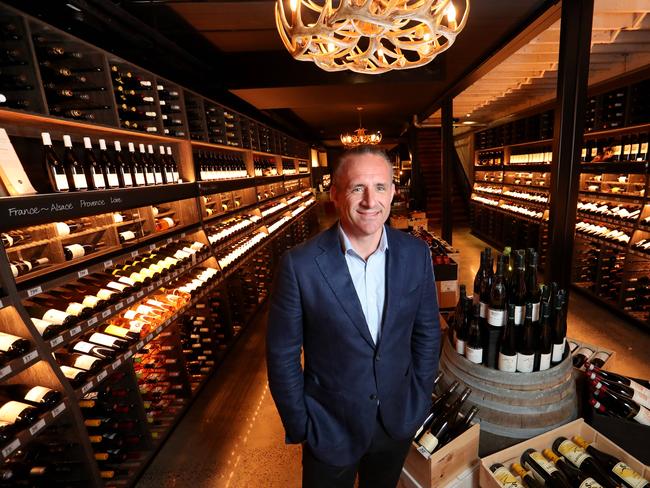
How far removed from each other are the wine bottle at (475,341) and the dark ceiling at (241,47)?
2901 mm

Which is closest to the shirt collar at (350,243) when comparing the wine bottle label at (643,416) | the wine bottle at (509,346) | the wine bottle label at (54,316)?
the wine bottle at (509,346)

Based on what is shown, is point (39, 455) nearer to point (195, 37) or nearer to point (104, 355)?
point (104, 355)

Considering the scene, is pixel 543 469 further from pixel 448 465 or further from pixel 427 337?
pixel 427 337

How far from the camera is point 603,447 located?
1589 millimetres

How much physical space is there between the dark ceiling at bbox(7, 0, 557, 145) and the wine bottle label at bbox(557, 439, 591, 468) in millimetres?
3444

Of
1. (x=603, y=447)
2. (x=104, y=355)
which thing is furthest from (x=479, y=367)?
(x=104, y=355)

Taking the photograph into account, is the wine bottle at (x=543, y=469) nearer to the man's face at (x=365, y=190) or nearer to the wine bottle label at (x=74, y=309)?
the man's face at (x=365, y=190)

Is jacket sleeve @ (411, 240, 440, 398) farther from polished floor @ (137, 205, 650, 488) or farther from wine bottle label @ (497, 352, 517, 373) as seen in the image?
polished floor @ (137, 205, 650, 488)

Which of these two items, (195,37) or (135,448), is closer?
(135,448)

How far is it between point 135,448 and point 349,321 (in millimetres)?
2246

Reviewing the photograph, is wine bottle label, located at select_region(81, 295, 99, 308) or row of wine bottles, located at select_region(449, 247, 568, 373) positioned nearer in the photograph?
row of wine bottles, located at select_region(449, 247, 568, 373)

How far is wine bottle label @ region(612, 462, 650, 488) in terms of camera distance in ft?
4.54

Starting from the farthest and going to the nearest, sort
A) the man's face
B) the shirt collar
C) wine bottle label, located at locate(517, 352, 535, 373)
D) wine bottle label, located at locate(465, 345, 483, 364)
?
wine bottle label, located at locate(465, 345, 483, 364), wine bottle label, located at locate(517, 352, 535, 373), the shirt collar, the man's face

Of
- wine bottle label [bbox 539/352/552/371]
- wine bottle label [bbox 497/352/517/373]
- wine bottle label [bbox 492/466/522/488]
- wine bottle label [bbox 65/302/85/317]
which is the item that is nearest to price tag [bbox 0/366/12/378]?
wine bottle label [bbox 65/302/85/317]
